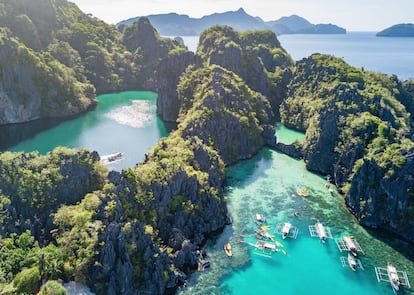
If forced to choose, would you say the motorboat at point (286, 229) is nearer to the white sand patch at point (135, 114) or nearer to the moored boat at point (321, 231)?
the moored boat at point (321, 231)

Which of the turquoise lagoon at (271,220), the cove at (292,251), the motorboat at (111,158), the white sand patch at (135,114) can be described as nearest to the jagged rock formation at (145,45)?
the white sand patch at (135,114)

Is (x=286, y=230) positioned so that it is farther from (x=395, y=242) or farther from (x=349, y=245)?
(x=395, y=242)

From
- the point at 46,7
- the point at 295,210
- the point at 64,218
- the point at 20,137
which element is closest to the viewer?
the point at 64,218

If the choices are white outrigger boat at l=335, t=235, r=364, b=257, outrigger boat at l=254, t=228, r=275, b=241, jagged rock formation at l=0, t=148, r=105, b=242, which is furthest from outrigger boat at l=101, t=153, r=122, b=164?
white outrigger boat at l=335, t=235, r=364, b=257

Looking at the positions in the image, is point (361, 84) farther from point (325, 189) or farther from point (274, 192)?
point (274, 192)

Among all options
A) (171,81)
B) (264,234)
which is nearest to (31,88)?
(171,81)

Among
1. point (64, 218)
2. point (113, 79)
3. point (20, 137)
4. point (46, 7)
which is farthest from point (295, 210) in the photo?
point (46, 7)
